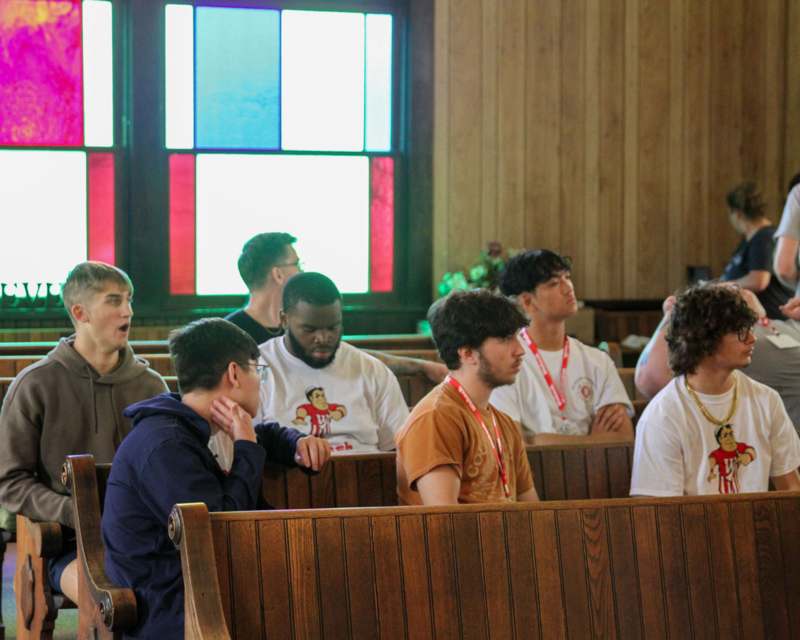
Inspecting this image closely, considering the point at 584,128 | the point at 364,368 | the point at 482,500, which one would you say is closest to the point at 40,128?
the point at 584,128

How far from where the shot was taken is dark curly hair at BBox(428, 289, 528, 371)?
10.6 ft

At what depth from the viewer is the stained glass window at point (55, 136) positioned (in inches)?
283

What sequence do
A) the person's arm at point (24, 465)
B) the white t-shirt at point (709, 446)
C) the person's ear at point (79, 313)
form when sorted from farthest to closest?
1. the person's ear at point (79, 313)
2. the person's arm at point (24, 465)
3. the white t-shirt at point (709, 446)

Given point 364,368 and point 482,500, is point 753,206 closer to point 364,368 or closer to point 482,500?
point 364,368

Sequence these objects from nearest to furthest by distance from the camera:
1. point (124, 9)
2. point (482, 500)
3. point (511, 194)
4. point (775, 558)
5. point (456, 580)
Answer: point (456, 580) → point (775, 558) → point (482, 500) → point (124, 9) → point (511, 194)

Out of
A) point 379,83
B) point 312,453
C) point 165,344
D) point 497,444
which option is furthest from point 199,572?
point 379,83

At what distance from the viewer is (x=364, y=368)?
411 cm

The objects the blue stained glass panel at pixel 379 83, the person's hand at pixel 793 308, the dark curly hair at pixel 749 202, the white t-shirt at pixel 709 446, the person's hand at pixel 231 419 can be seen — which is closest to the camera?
the person's hand at pixel 231 419

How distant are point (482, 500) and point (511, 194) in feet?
16.7

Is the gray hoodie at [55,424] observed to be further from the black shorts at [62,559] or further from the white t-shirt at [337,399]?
the white t-shirt at [337,399]

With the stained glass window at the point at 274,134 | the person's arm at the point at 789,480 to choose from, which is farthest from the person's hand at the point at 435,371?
the stained glass window at the point at 274,134

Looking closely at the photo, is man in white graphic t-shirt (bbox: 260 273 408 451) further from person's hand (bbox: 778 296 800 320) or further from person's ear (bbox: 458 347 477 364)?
person's hand (bbox: 778 296 800 320)

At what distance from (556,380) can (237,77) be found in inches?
153

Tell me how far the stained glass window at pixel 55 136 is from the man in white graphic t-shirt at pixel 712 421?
4708mm
